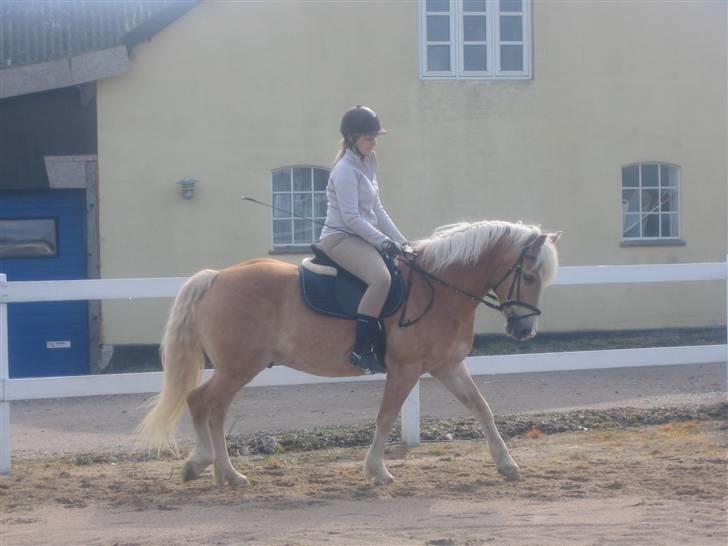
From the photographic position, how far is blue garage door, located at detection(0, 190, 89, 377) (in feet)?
46.6

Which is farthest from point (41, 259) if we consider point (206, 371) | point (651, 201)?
point (651, 201)

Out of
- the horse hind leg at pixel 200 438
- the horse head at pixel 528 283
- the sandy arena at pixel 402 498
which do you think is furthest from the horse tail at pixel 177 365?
the horse head at pixel 528 283

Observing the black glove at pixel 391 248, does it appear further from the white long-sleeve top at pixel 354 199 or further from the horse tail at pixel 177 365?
the horse tail at pixel 177 365

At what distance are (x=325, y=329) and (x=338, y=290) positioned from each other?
10.8 inches

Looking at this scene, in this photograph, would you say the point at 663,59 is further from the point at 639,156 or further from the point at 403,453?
the point at 403,453

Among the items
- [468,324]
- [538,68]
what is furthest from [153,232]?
[468,324]

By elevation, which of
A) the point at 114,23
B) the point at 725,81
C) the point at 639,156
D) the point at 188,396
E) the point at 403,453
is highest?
the point at 114,23

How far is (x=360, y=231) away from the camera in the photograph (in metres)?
6.50

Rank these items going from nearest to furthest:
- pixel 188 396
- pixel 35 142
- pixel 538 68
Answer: pixel 188 396 < pixel 35 142 < pixel 538 68

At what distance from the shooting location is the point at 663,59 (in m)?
15.7

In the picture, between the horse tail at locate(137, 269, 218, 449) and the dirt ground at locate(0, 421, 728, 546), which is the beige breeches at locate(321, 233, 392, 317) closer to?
the horse tail at locate(137, 269, 218, 449)

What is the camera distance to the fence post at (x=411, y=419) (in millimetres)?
8180

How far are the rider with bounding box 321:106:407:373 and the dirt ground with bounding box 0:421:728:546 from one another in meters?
0.97

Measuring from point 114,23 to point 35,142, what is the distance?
258 centimetres
